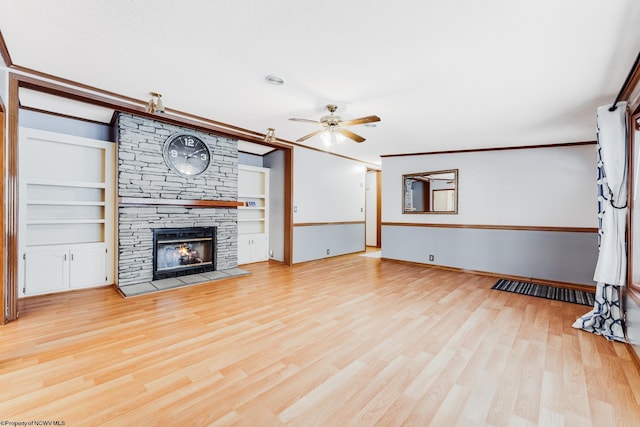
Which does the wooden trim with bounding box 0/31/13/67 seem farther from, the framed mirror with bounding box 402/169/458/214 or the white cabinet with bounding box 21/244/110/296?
the framed mirror with bounding box 402/169/458/214

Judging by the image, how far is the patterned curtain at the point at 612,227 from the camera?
2.73m

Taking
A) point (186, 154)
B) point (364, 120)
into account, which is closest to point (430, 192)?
point (364, 120)

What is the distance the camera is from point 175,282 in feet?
13.9

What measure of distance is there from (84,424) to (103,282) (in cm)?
320

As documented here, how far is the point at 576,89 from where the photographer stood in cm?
289

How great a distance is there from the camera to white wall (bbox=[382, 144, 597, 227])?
462 cm

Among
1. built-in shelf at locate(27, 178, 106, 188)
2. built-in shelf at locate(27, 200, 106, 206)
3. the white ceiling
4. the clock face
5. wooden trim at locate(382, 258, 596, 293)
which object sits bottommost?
wooden trim at locate(382, 258, 596, 293)

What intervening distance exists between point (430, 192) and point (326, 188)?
7.63ft

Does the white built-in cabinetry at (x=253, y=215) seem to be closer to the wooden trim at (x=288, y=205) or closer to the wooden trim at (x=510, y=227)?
the wooden trim at (x=288, y=205)

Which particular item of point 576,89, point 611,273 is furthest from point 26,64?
point 611,273

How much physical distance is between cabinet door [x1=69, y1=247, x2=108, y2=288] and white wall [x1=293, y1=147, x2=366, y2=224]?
3.26m

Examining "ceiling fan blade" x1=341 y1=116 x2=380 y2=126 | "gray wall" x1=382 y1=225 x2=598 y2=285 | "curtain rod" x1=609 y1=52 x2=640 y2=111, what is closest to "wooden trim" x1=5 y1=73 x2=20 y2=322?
"ceiling fan blade" x1=341 y1=116 x2=380 y2=126

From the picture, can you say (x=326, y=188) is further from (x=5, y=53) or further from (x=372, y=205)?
(x=5, y=53)

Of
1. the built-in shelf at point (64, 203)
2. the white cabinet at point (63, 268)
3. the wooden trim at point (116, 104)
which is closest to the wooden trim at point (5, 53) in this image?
the wooden trim at point (116, 104)
